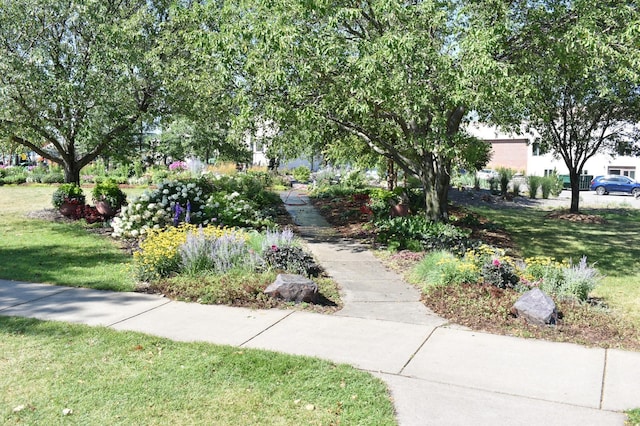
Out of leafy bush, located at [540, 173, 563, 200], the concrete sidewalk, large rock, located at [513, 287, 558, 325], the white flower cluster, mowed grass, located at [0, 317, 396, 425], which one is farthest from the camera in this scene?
leafy bush, located at [540, 173, 563, 200]

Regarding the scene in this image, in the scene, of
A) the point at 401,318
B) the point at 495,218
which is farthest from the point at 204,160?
the point at 401,318

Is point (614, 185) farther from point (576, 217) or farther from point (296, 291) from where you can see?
point (296, 291)

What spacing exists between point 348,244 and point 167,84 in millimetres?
5576

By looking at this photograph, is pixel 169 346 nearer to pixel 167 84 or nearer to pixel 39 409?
pixel 39 409

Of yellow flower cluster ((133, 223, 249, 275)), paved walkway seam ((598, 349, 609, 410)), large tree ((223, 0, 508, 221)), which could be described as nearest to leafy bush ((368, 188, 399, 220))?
large tree ((223, 0, 508, 221))

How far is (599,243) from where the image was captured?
42.4ft

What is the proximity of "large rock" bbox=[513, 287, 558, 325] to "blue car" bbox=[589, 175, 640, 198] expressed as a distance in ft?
109

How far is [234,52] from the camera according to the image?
9.66m

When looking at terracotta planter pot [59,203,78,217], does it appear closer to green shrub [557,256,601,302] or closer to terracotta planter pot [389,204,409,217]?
terracotta planter pot [389,204,409,217]

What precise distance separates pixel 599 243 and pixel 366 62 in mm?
A: 8151

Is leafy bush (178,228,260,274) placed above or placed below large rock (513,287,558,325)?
above

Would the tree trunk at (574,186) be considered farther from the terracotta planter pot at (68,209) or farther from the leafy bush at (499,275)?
the terracotta planter pot at (68,209)

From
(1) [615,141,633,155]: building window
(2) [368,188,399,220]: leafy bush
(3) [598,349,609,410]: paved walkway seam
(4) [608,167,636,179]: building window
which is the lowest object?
(3) [598,349,609,410]: paved walkway seam

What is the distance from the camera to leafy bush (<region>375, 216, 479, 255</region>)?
10.1 metres
